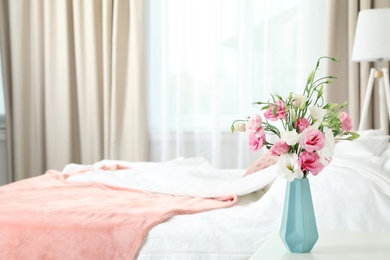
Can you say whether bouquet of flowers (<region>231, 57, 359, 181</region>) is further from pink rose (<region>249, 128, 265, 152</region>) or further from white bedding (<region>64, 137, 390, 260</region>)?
white bedding (<region>64, 137, 390, 260</region>)

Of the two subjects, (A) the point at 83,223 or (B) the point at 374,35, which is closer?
(A) the point at 83,223

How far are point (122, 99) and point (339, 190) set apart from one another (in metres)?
2.95

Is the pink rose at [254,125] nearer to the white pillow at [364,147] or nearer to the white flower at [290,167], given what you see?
the white flower at [290,167]

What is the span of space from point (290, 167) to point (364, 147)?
1.25m

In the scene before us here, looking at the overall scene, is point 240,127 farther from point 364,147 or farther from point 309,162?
point 364,147

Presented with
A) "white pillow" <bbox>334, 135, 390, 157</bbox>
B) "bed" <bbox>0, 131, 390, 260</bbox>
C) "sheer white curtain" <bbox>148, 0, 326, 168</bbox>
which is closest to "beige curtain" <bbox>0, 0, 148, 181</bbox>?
"sheer white curtain" <bbox>148, 0, 326, 168</bbox>

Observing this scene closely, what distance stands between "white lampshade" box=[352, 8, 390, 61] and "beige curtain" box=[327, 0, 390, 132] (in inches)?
23.7

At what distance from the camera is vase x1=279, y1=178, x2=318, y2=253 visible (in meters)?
1.32

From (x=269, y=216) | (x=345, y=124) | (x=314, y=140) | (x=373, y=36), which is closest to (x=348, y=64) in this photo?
(x=373, y=36)

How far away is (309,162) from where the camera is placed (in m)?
1.27

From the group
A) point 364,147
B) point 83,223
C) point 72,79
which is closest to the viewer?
point 83,223

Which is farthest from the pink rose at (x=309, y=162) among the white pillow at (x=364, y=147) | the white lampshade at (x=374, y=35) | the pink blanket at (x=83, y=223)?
the white lampshade at (x=374, y=35)

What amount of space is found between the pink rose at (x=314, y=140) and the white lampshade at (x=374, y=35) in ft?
7.75

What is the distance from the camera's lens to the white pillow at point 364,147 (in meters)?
2.39
